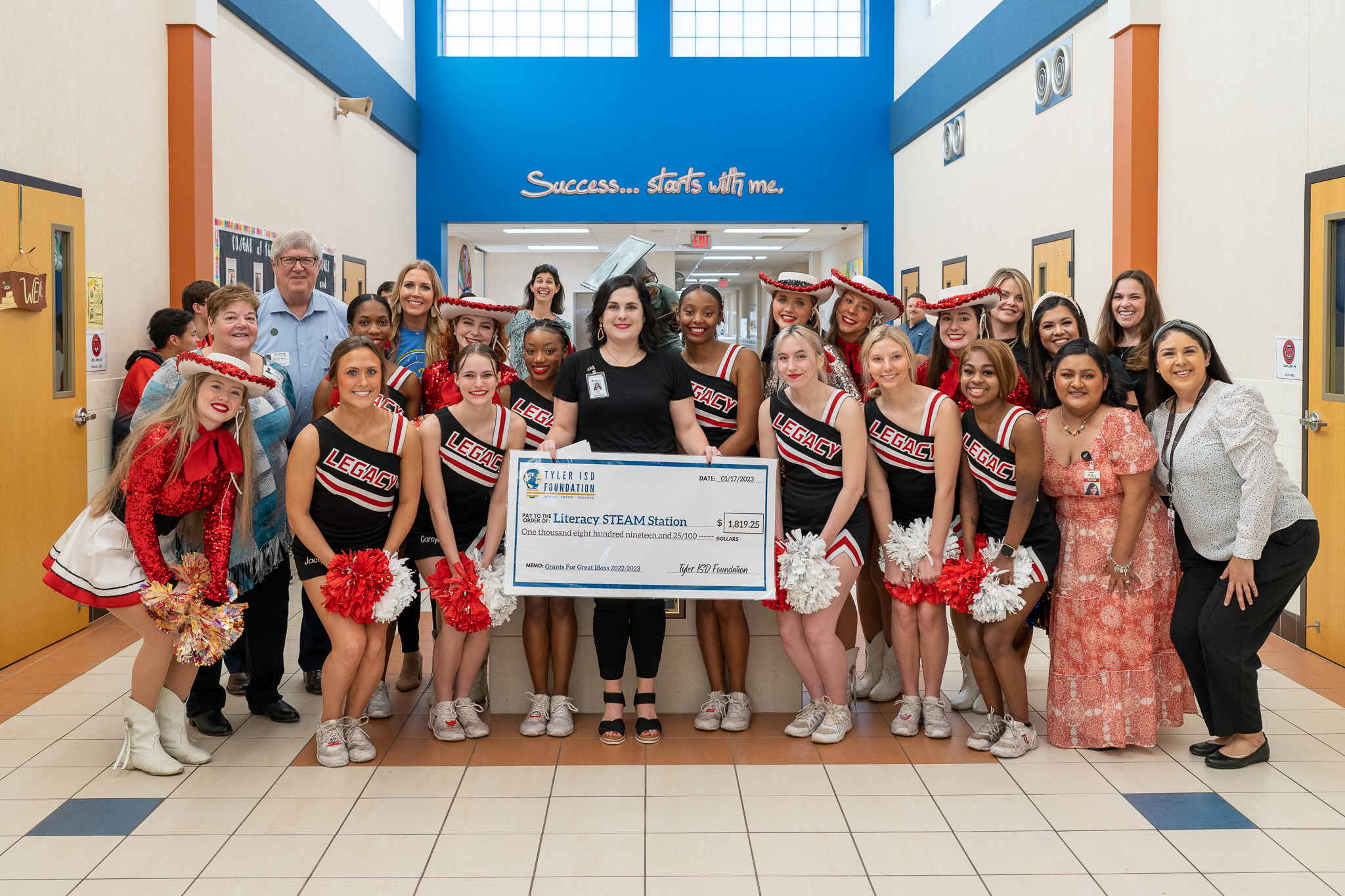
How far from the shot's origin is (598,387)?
375 cm

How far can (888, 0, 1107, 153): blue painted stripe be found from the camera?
7.67 metres

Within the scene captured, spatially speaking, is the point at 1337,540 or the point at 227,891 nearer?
the point at 227,891

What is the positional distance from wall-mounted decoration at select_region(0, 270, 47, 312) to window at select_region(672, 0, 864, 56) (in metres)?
9.09

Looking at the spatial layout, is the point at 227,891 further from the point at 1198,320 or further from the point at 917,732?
the point at 1198,320

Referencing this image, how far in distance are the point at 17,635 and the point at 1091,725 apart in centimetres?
448

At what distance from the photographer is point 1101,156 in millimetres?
6898

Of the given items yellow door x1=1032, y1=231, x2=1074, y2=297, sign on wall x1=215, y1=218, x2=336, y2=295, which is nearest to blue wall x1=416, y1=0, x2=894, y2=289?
yellow door x1=1032, y1=231, x2=1074, y2=297

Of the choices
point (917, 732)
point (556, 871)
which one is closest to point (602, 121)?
point (917, 732)

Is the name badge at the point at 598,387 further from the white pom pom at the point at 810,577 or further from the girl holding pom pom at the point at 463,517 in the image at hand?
the white pom pom at the point at 810,577

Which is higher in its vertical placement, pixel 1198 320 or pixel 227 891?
pixel 1198 320

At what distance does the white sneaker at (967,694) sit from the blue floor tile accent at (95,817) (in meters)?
2.84

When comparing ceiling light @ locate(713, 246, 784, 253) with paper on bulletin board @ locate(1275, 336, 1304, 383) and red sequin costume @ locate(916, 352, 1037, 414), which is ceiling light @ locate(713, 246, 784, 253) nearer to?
paper on bulletin board @ locate(1275, 336, 1304, 383)

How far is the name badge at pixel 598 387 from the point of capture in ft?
12.3

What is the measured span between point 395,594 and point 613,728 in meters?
0.91
